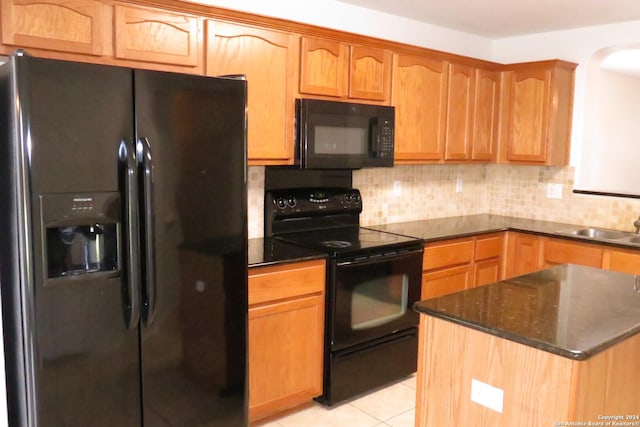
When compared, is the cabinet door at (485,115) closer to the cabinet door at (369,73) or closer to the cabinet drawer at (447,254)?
the cabinet drawer at (447,254)

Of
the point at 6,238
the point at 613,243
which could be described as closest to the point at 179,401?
the point at 6,238

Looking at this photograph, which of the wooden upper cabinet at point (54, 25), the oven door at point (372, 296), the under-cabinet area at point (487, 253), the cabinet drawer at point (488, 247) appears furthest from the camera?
the cabinet drawer at point (488, 247)

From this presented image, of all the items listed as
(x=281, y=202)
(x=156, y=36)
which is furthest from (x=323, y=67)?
(x=156, y=36)

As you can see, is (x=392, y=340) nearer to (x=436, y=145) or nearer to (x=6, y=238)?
(x=436, y=145)

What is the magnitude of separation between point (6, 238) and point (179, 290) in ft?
2.05

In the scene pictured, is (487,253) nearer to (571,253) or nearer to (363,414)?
(571,253)

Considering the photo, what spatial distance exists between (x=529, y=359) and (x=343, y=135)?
1910 mm

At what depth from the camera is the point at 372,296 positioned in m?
3.07

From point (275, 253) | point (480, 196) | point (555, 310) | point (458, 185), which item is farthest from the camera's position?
point (480, 196)

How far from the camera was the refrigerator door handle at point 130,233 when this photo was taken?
192 centimetres

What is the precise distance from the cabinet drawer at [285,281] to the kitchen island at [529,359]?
978 millimetres

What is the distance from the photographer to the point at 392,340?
10.5ft

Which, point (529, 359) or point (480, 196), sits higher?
point (480, 196)

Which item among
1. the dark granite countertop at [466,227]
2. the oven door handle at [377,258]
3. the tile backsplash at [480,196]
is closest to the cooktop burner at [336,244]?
the oven door handle at [377,258]
